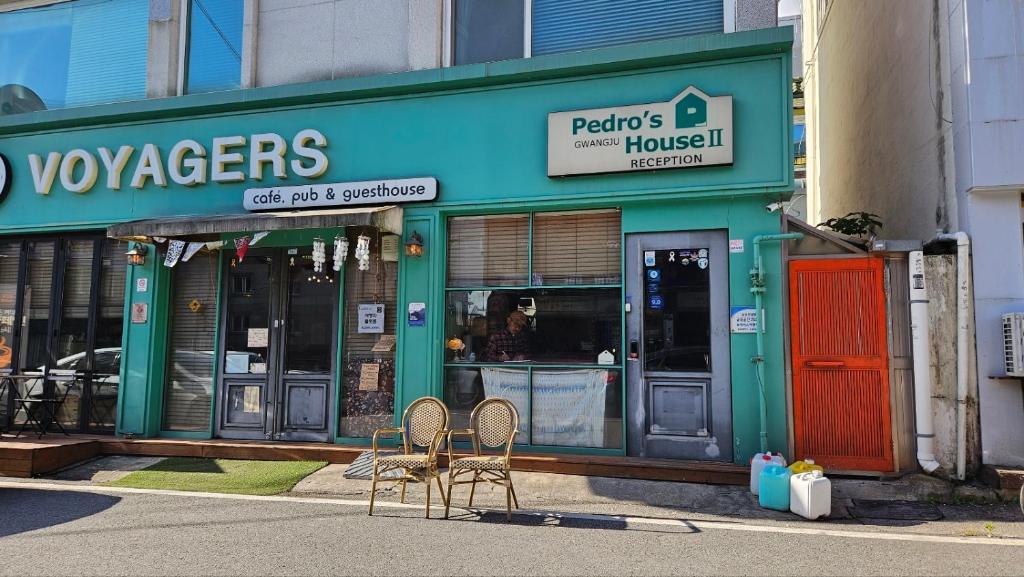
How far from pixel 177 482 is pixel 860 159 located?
10.2 meters

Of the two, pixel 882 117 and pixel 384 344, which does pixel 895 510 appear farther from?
pixel 384 344

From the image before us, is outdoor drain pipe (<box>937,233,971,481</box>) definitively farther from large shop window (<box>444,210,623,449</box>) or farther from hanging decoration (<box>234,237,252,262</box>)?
hanging decoration (<box>234,237,252,262</box>)

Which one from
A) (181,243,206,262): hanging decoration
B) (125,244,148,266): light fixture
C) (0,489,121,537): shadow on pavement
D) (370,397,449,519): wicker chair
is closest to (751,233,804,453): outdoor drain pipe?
(370,397,449,519): wicker chair

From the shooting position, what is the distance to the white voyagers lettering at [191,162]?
8922 millimetres

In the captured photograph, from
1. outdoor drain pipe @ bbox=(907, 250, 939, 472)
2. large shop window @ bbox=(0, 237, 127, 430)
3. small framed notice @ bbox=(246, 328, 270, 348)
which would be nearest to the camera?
outdoor drain pipe @ bbox=(907, 250, 939, 472)

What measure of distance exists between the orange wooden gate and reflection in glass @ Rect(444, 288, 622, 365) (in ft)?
6.52

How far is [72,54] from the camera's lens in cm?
1072

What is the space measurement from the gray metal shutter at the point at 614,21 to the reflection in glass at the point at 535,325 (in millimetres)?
3177

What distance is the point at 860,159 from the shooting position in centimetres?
1040

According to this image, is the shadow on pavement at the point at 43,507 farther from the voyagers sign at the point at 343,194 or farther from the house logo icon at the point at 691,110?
the house logo icon at the point at 691,110

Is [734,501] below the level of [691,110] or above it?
below

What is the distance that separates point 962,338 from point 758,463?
7.64 ft

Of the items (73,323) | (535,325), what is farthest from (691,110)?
(73,323)

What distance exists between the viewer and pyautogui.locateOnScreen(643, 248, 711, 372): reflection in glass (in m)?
7.51
